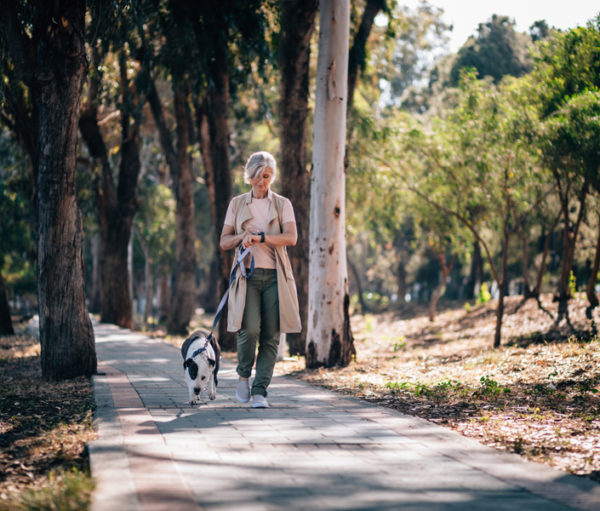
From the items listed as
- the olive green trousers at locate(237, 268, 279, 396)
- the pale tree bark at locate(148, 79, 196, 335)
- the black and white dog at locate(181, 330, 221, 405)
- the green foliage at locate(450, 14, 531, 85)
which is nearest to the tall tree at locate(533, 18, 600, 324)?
the pale tree bark at locate(148, 79, 196, 335)

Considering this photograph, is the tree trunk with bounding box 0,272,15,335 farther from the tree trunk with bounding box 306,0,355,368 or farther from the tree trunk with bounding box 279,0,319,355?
the tree trunk with bounding box 306,0,355,368

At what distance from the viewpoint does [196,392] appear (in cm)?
645

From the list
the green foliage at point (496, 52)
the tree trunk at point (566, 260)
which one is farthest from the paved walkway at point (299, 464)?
the green foliage at point (496, 52)

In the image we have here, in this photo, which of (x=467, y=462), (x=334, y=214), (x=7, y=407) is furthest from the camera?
(x=334, y=214)

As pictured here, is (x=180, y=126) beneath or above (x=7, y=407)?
above

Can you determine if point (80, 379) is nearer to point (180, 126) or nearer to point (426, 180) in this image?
point (180, 126)

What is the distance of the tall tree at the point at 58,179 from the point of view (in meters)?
8.73

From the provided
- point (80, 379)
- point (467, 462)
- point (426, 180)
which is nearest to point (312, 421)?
point (467, 462)

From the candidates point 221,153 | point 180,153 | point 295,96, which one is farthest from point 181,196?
point 295,96

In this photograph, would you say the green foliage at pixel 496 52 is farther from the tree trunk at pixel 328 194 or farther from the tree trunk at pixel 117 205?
the tree trunk at pixel 328 194

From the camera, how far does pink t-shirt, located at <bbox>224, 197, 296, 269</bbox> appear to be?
6.50 m

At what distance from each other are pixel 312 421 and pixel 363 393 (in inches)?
86.3

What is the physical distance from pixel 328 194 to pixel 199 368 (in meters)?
4.84

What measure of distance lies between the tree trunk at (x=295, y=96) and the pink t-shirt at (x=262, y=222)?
677 centimetres
